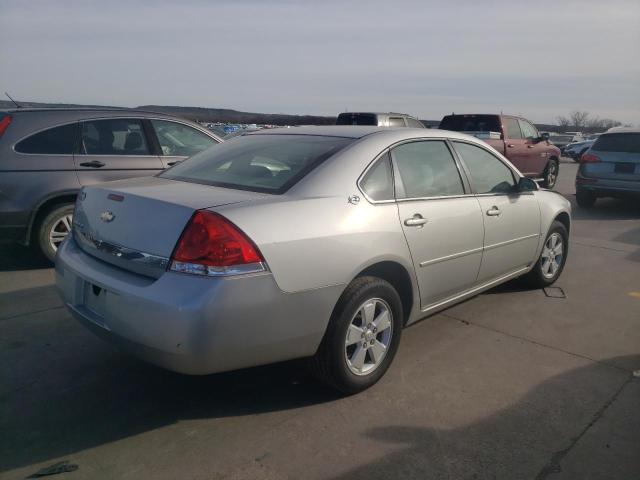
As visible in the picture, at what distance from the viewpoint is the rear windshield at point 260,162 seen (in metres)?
3.23

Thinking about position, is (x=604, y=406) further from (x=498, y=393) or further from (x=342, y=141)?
(x=342, y=141)

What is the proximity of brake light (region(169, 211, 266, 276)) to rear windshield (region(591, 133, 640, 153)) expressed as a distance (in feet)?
31.8

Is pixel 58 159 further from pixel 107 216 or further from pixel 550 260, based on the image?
pixel 550 260

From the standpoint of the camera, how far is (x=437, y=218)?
3.71 m

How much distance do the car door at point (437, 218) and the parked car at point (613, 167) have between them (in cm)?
728

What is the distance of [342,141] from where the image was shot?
3529 mm

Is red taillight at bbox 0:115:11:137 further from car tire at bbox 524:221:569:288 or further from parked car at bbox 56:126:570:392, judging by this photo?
car tire at bbox 524:221:569:288

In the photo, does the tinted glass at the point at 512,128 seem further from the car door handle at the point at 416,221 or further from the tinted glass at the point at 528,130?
the car door handle at the point at 416,221

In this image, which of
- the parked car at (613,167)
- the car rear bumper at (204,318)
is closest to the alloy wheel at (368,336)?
the car rear bumper at (204,318)

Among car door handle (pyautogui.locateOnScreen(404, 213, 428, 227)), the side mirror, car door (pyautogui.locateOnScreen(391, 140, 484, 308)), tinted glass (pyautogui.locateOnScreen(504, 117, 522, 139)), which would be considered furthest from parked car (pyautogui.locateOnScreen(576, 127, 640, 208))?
car door handle (pyautogui.locateOnScreen(404, 213, 428, 227))

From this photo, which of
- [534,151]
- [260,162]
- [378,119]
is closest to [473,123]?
[534,151]

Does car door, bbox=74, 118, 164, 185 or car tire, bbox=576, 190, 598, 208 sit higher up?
car door, bbox=74, 118, 164, 185

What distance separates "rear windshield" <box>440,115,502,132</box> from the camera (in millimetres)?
13195

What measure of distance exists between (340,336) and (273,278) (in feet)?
1.94
